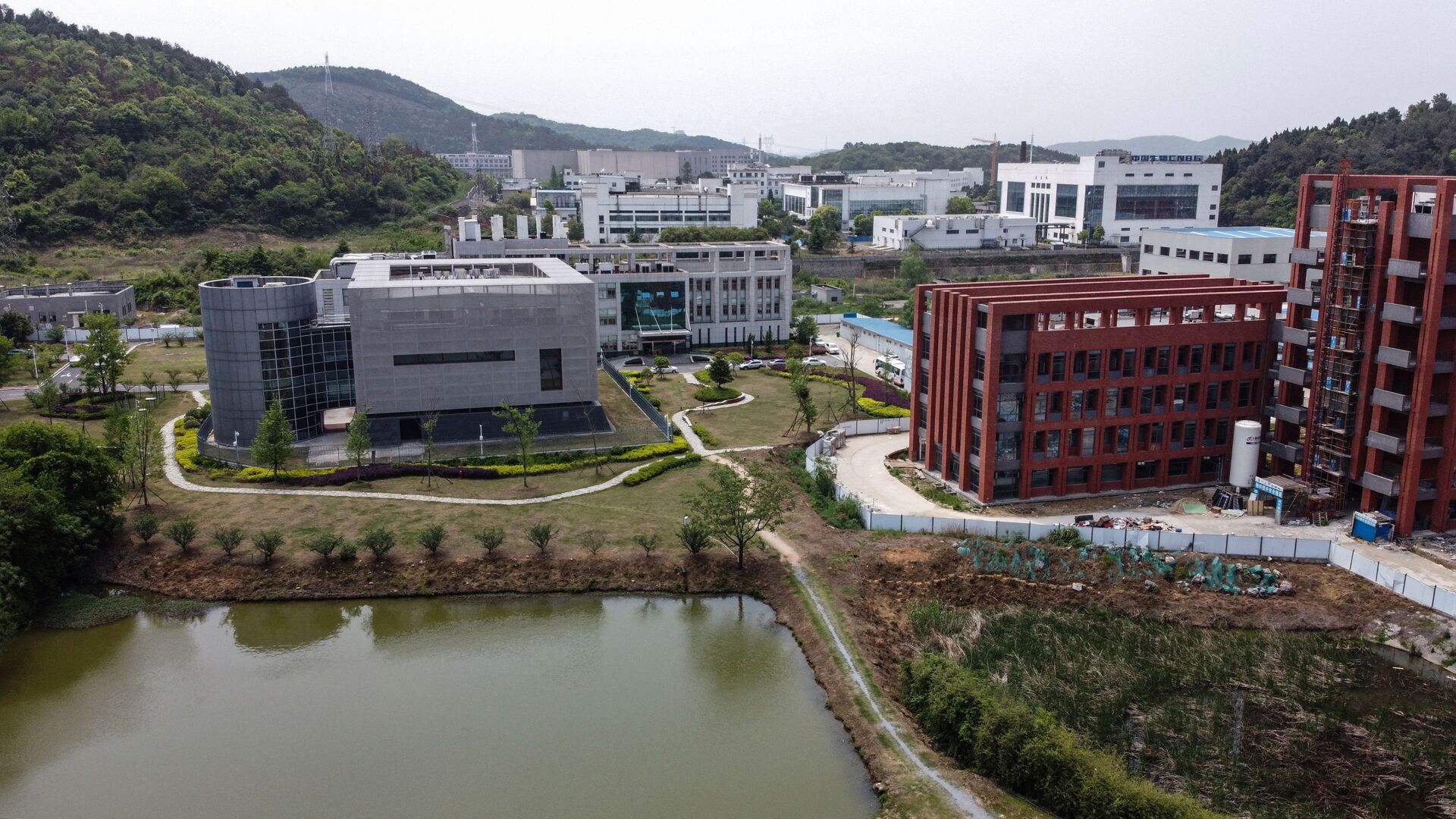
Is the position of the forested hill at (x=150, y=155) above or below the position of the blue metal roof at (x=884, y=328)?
above

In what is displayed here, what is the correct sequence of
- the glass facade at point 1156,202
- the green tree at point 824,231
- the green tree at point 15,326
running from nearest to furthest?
the green tree at point 15,326
the green tree at point 824,231
the glass facade at point 1156,202

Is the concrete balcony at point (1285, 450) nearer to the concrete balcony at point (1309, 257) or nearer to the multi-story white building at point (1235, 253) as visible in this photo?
the concrete balcony at point (1309, 257)

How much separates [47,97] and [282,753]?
9220 cm

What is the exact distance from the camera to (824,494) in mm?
34062

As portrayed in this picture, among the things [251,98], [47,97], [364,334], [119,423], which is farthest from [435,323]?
[251,98]

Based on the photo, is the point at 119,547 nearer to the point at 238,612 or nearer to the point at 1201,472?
the point at 238,612

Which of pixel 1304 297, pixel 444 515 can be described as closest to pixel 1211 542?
pixel 1304 297

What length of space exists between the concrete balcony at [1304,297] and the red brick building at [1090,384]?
3.80ft

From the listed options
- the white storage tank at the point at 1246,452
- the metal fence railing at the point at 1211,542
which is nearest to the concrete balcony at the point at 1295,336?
the white storage tank at the point at 1246,452

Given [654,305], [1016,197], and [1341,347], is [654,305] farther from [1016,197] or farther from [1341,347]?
[1016,197]

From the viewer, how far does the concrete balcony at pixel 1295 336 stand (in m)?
31.8

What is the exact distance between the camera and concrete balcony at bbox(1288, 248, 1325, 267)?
3124cm

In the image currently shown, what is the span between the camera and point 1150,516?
31.4 meters

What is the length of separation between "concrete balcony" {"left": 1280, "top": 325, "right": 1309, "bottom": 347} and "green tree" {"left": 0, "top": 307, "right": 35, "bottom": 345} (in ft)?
199
